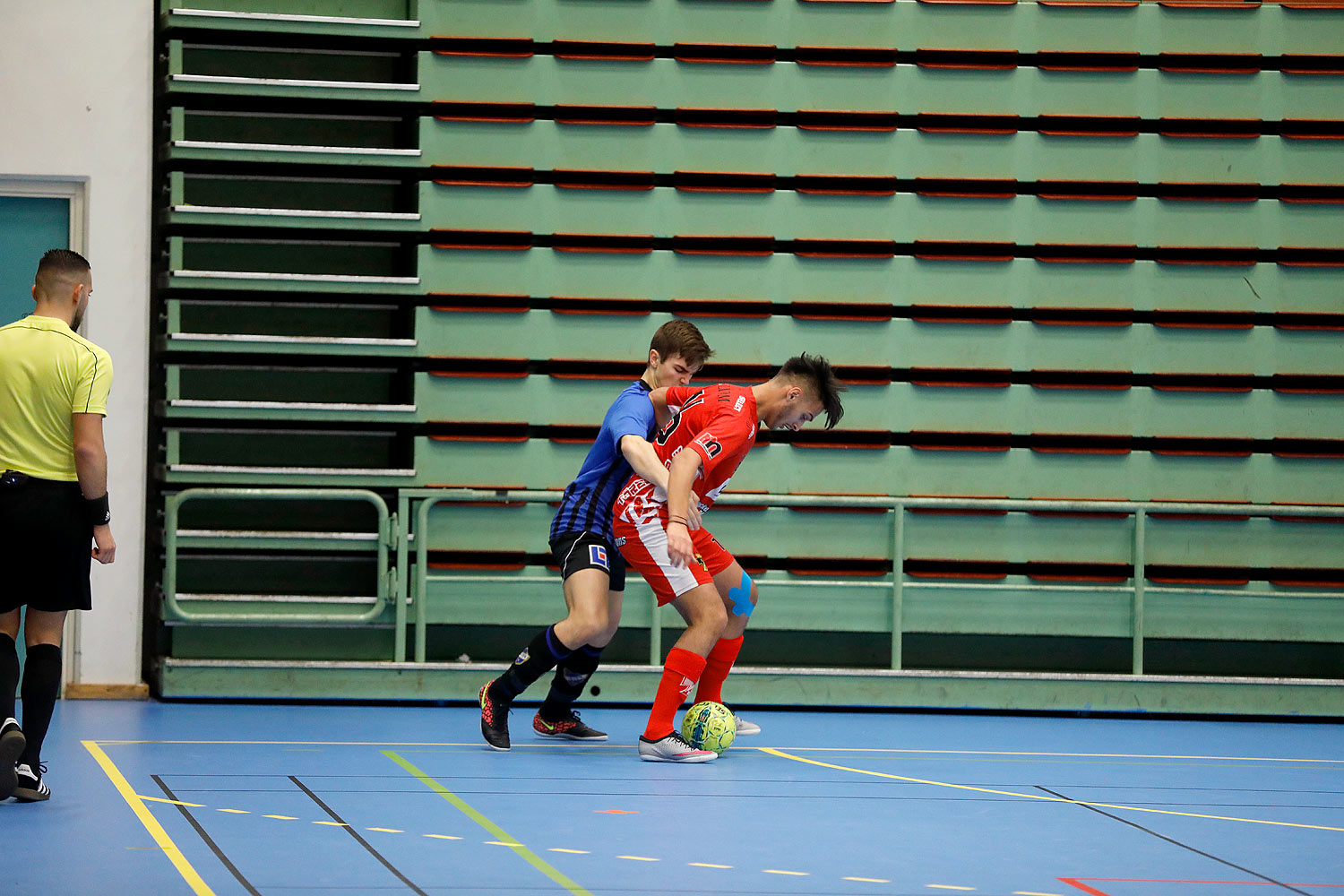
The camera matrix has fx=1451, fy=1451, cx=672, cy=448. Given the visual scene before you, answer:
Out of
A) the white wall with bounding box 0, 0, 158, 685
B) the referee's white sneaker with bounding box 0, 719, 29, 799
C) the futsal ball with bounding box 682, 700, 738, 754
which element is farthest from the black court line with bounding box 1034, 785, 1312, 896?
the white wall with bounding box 0, 0, 158, 685

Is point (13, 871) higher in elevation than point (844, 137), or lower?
lower

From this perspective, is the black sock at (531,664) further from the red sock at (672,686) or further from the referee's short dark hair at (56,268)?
the referee's short dark hair at (56,268)

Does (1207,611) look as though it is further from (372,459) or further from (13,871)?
(13,871)

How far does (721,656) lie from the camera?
6.04 metres

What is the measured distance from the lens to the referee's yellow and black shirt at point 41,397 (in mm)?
4555

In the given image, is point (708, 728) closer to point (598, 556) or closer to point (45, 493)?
point (598, 556)

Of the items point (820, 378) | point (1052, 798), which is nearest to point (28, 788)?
point (820, 378)

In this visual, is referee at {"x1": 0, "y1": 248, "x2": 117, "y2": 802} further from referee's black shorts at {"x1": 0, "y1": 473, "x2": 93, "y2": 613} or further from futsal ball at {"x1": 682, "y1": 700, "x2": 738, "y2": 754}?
futsal ball at {"x1": 682, "y1": 700, "x2": 738, "y2": 754}

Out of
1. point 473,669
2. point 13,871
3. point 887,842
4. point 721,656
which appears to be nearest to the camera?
point 13,871

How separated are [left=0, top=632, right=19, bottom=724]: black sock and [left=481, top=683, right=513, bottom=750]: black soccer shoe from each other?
1.91 meters

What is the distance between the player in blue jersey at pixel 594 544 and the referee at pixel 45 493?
179 cm

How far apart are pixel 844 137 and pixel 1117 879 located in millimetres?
5162

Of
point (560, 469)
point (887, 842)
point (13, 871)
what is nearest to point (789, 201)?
point (560, 469)

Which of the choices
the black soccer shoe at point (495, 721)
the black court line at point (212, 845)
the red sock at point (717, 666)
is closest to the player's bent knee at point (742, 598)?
the red sock at point (717, 666)
